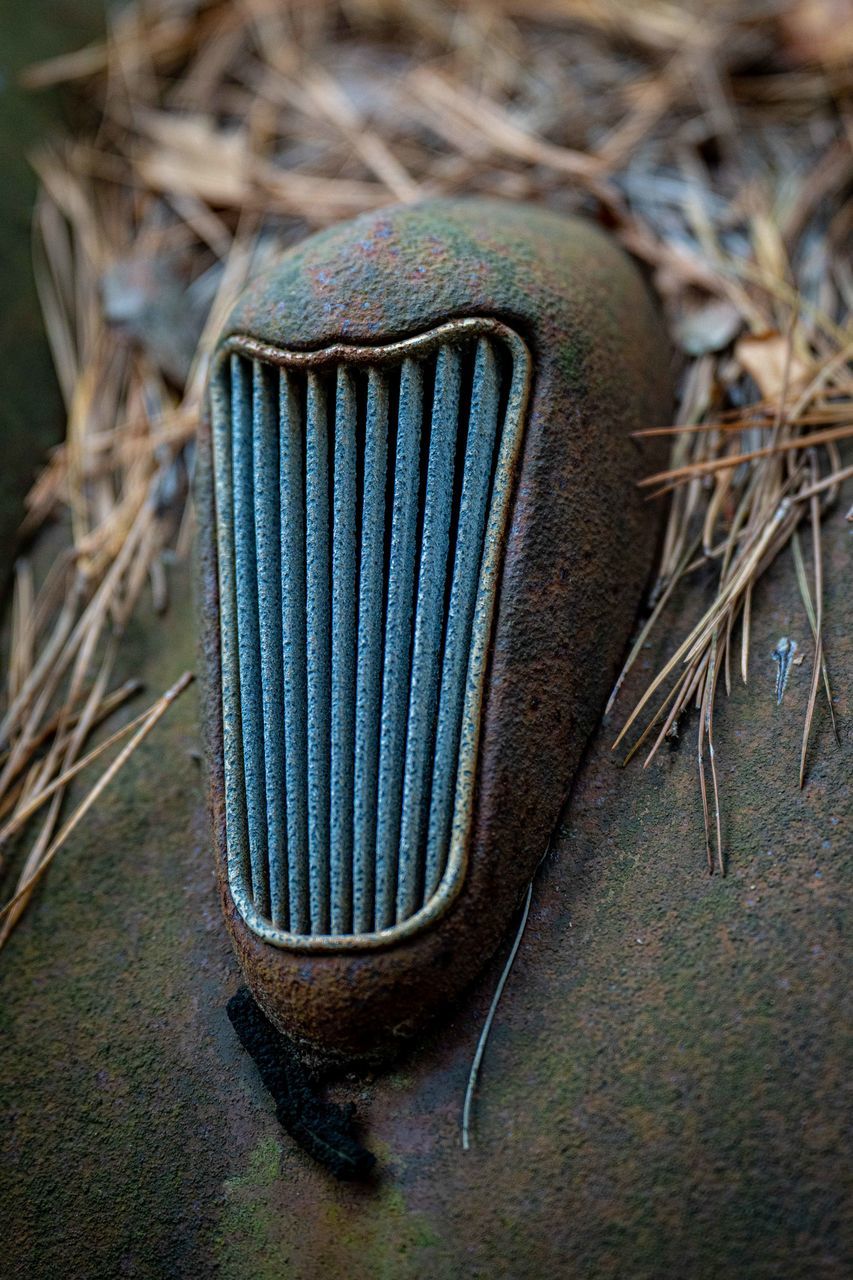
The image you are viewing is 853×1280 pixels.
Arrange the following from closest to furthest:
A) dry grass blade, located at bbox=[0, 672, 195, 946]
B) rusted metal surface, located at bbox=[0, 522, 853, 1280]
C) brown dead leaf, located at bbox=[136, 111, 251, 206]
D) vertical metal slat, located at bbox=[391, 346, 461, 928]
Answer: rusted metal surface, located at bbox=[0, 522, 853, 1280], vertical metal slat, located at bbox=[391, 346, 461, 928], dry grass blade, located at bbox=[0, 672, 195, 946], brown dead leaf, located at bbox=[136, 111, 251, 206]

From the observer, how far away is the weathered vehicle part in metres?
1.00

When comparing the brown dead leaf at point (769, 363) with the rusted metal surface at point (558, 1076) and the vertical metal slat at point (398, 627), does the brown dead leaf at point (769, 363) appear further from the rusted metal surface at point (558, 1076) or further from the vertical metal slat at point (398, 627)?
the vertical metal slat at point (398, 627)

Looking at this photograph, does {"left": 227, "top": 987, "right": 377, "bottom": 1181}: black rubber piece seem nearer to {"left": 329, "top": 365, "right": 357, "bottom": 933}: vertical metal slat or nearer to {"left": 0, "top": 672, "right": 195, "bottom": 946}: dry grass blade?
{"left": 329, "top": 365, "right": 357, "bottom": 933}: vertical metal slat

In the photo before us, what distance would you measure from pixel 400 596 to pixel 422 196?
88 centimetres

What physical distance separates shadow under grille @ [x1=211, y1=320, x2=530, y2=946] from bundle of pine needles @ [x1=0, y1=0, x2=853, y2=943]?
212 millimetres

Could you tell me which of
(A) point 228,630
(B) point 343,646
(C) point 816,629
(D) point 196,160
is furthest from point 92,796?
(D) point 196,160

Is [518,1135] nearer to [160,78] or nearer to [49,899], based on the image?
[49,899]

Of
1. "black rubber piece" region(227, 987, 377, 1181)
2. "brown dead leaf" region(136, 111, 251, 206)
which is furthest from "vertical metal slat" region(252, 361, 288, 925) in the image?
"brown dead leaf" region(136, 111, 251, 206)

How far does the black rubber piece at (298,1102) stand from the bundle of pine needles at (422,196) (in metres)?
0.31

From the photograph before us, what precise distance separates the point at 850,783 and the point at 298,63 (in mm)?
1568

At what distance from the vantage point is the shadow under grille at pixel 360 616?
1008 mm

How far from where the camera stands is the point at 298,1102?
39.0 inches

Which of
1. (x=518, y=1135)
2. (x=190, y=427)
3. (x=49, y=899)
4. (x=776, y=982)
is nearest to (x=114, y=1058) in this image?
(x=49, y=899)

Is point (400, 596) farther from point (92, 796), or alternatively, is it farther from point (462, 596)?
point (92, 796)
